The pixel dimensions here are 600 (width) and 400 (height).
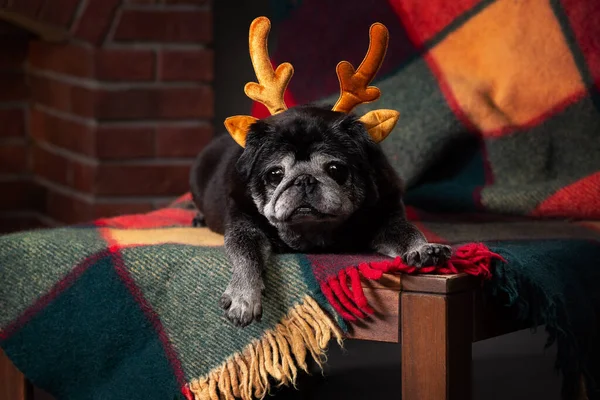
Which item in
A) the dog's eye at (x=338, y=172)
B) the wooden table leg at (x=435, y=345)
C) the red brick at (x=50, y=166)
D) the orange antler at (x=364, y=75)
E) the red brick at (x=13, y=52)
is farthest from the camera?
the red brick at (x=13, y=52)

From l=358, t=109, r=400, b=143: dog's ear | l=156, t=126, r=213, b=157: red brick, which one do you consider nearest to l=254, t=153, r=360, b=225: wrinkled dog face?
l=358, t=109, r=400, b=143: dog's ear

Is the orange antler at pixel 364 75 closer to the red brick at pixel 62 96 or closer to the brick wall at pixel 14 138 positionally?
the red brick at pixel 62 96

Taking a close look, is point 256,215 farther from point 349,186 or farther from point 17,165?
point 17,165

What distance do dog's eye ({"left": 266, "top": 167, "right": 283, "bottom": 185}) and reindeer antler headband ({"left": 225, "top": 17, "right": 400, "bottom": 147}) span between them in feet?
0.27

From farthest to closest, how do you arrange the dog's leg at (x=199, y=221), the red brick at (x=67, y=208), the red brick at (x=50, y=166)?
1. the red brick at (x=50, y=166)
2. the red brick at (x=67, y=208)
3. the dog's leg at (x=199, y=221)

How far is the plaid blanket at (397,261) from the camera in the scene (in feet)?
4.74

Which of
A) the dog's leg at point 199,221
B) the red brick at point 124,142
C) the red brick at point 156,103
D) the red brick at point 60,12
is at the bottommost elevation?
the dog's leg at point 199,221

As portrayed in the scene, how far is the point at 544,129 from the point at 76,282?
1003 mm

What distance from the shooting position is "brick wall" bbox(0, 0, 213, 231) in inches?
96.0

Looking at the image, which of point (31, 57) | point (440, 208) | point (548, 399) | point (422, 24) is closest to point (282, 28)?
point (422, 24)

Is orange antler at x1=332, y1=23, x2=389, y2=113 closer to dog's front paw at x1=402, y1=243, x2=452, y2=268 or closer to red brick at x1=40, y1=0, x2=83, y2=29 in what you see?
dog's front paw at x1=402, y1=243, x2=452, y2=268

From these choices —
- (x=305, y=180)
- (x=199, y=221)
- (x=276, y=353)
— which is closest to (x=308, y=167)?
(x=305, y=180)

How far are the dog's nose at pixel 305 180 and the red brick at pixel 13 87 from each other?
1590 millimetres

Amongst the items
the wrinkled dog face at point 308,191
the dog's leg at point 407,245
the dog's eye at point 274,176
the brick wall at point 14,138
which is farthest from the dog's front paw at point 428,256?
the brick wall at point 14,138
